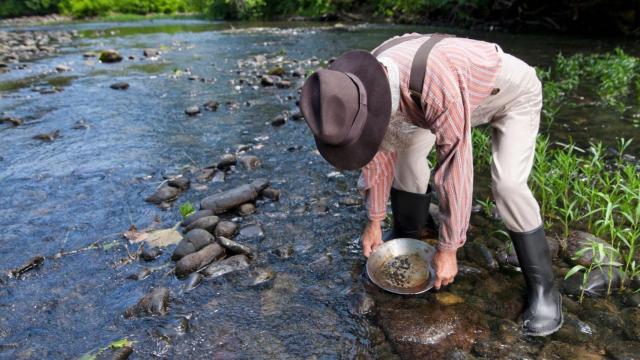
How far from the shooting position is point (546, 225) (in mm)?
3635

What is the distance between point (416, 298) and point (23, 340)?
248 cm

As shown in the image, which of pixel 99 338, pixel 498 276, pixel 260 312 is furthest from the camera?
pixel 498 276

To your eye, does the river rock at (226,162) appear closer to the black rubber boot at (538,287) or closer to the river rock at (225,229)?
the river rock at (225,229)

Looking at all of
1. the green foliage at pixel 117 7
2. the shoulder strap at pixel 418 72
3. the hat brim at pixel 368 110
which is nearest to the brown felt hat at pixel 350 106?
the hat brim at pixel 368 110

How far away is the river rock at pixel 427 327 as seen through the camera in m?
2.53

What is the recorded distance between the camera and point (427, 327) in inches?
105

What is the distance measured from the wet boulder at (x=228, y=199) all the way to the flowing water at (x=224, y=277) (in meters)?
0.21

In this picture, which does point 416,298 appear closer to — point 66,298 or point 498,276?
point 498,276

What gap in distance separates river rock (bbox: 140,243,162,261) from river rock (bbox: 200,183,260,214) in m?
0.73

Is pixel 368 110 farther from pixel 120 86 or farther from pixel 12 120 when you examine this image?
pixel 120 86

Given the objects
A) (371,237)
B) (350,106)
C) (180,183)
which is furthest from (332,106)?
(180,183)

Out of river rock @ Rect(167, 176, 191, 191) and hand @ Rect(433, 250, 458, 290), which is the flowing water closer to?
river rock @ Rect(167, 176, 191, 191)

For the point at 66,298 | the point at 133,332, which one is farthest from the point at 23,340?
the point at 133,332

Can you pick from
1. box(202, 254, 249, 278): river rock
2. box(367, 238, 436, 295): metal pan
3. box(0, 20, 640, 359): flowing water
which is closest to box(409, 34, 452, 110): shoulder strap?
box(367, 238, 436, 295): metal pan
